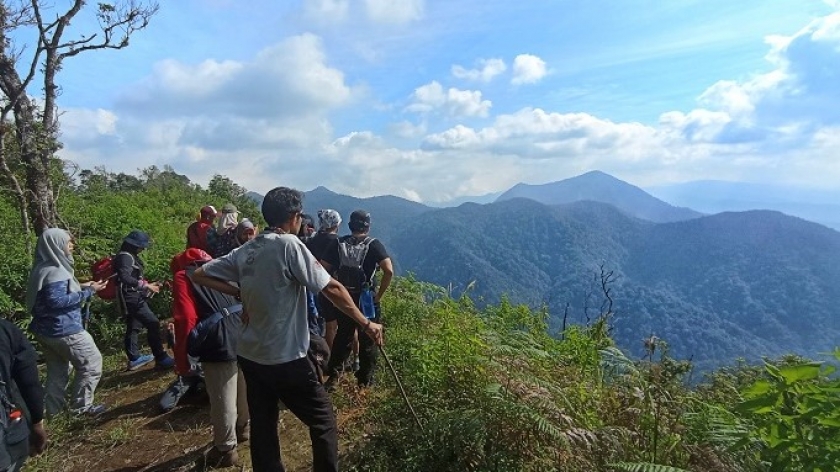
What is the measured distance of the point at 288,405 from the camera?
3.01 m

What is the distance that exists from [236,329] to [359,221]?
1673 millimetres

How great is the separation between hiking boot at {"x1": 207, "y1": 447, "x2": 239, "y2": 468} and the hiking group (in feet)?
0.04

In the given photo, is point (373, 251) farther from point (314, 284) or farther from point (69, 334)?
point (69, 334)

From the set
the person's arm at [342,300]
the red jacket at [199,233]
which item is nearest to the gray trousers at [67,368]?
the red jacket at [199,233]

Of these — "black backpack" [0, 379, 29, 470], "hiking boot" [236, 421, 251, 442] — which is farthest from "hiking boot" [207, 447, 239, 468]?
"black backpack" [0, 379, 29, 470]

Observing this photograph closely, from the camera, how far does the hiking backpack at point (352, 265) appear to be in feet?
16.2

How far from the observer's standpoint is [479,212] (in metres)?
163

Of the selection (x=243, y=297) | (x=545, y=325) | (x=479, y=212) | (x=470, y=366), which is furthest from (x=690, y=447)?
(x=479, y=212)

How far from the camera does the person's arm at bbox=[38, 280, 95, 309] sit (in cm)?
430

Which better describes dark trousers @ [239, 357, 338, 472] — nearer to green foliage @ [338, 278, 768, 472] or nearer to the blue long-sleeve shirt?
green foliage @ [338, 278, 768, 472]

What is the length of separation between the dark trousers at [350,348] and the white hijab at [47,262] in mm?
2560

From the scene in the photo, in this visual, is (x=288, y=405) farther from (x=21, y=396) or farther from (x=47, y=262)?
(x=47, y=262)

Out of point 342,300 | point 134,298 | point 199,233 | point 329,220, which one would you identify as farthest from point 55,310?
point 342,300

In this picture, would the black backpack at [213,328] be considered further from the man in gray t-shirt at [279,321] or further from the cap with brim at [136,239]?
the cap with brim at [136,239]
